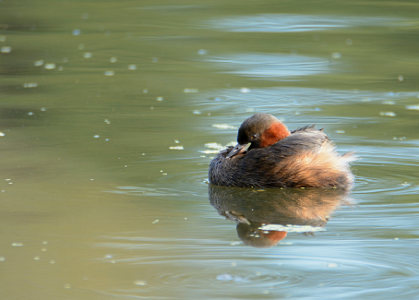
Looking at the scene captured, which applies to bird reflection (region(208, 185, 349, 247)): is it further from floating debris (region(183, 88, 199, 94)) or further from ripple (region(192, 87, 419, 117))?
floating debris (region(183, 88, 199, 94))

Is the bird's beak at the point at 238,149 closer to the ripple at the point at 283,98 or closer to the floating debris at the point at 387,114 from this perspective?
the ripple at the point at 283,98

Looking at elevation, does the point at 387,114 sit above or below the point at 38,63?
below

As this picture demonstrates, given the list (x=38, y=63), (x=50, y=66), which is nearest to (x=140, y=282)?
(x=50, y=66)

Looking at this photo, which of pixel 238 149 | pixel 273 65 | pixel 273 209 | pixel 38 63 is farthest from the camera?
pixel 38 63

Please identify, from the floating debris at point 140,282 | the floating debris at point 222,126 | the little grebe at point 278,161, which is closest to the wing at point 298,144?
the little grebe at point 278,161

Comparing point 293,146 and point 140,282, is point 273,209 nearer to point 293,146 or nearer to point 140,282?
point 293,146

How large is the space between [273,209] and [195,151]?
5.33ft

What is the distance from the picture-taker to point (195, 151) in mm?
7320

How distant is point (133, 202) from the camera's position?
5.96m

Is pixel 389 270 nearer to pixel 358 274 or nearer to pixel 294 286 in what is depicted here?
pixel 358 274

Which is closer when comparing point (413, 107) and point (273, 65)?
point (413, 107)

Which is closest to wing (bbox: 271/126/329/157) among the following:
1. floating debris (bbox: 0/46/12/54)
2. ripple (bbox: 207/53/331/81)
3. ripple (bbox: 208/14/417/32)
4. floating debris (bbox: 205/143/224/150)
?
floating debris (bbox: 205/143/224/150)

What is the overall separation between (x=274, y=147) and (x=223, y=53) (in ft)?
17.9

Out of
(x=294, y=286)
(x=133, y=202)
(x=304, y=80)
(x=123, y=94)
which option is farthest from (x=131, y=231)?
(x=304, y=80)
